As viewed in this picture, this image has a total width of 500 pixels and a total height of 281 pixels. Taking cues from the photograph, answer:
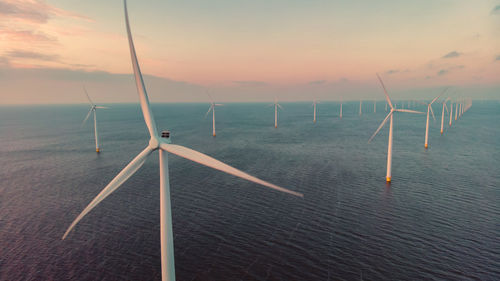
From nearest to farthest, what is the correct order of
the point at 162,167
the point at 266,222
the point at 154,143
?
the point at 154,143, the point at 162,167, the point at 266,222

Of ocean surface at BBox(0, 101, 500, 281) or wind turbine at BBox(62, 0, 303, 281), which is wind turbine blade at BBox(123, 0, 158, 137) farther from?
ocean surface at BBox(0, 101, 500, 281)

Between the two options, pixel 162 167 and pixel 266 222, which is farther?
pixel 266 222

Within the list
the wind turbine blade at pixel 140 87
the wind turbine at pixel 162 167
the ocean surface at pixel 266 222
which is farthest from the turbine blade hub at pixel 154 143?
the ocean surface at pixel 266 222

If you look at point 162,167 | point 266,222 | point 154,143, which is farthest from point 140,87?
point 266,222

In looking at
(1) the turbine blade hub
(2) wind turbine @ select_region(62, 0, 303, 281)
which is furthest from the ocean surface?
(1) the turbine blade hub

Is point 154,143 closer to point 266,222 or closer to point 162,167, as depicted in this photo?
point 162,167

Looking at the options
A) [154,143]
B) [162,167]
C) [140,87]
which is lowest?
[162,167]

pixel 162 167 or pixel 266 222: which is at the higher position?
pixel 162 167

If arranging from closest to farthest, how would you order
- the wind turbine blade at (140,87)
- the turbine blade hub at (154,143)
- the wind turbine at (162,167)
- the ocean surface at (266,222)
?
1. the wind turbine blade at (140,87)
2. the wind turbine at (162,167)
3. the turbine blade hub at (154,143)
4. the ocean surface at (266,222)

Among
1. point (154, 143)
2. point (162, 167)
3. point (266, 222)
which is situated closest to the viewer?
point (154, 143)

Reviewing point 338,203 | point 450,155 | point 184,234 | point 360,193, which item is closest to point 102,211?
point 184,234

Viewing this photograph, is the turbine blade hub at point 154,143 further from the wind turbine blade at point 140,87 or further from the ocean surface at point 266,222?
the ocean surface at point 266,222
